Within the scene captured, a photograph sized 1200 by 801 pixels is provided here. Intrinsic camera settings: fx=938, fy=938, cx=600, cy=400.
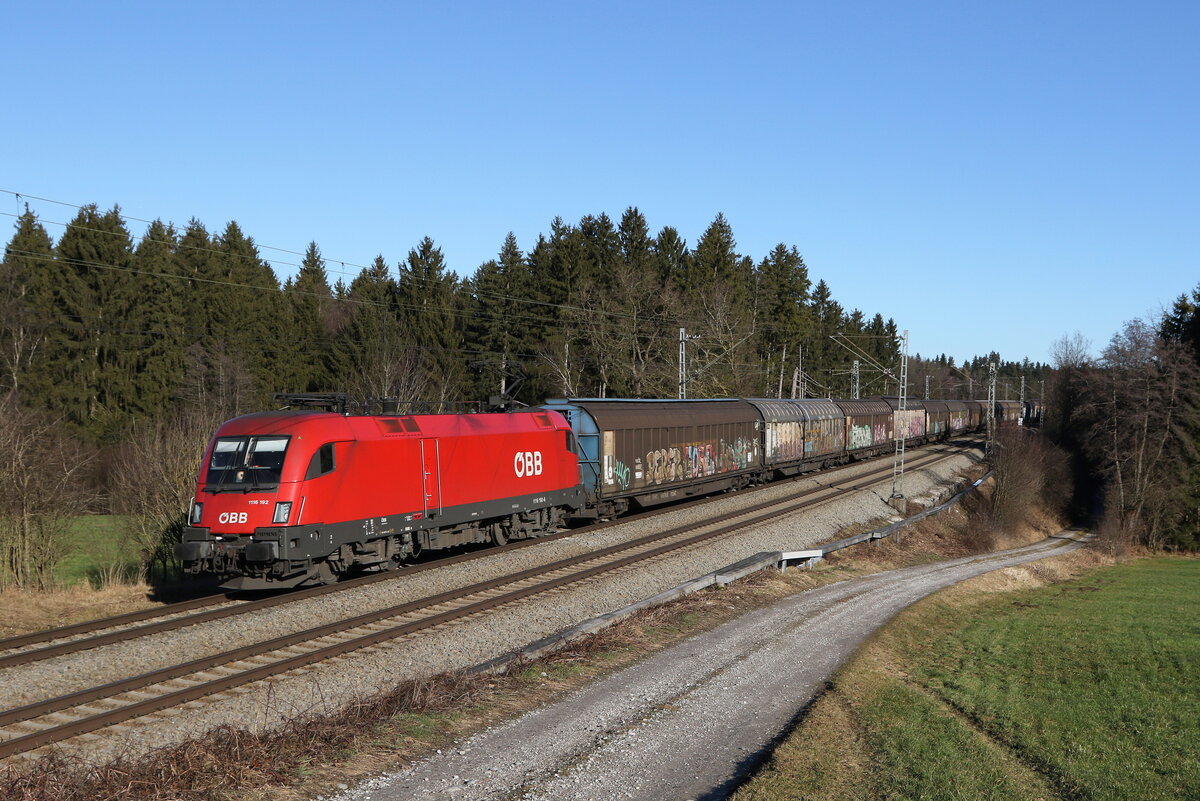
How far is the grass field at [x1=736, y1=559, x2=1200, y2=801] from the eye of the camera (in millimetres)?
9430

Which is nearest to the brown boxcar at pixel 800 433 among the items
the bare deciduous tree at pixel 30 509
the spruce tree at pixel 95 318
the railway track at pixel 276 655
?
the railway track at pixel 276 655

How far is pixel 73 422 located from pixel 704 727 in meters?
51.6

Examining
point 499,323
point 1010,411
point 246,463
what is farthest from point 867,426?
point 1010,411

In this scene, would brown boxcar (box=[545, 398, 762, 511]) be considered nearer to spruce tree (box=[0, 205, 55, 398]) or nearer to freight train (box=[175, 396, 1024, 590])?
freight train (box=[175, 396, 1024, 590])

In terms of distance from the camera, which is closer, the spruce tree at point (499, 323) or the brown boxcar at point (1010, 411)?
the spruce tree at point (499, 323)

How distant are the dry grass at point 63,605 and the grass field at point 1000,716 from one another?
1271cm

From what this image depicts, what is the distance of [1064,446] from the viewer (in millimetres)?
72875

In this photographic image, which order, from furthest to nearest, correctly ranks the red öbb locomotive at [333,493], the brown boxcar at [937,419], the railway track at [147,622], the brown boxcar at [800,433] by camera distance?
1. the brown boxcar at [937,419]
2. the brown boxcar at [800,433]
3. the red öbb locomotive at [333,493]
4. the railway track at [147,622]

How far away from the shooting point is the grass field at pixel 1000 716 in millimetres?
9430

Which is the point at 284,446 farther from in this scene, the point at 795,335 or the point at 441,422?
the point at 795,335

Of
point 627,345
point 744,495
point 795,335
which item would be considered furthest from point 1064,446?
point 744,495

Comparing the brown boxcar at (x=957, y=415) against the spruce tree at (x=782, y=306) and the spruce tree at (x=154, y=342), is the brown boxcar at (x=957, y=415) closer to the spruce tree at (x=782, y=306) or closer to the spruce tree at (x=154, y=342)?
the spruce tree at (x=782, y=306)

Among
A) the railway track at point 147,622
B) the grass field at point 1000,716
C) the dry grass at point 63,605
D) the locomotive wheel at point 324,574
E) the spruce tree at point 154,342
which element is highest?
the spruce tree at point 154,342

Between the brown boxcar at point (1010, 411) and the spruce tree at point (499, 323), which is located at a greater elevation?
the spruce tree at point (499, 323)
